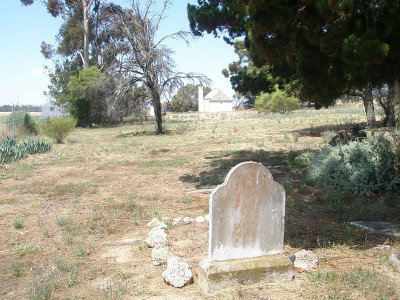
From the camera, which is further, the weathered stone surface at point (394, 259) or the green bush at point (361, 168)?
the green bush at point (361, 168)

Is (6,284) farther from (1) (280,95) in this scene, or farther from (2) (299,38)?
(1) (280,95)

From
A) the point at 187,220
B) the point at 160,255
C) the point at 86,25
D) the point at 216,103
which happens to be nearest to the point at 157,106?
the point at 187,220

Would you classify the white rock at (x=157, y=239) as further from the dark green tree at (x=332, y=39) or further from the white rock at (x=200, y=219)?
the dark green tree at (x=332, y=39)

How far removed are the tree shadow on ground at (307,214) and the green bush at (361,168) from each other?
0.40m

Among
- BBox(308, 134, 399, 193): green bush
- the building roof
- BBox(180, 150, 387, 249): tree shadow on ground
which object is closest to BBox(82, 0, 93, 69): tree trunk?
BBox(180, 150, 387, 249): tree shadow on ground

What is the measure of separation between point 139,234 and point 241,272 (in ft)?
7.89

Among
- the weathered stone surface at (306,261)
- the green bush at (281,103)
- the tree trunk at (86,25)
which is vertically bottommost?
the weathered stone surface at (306,261)

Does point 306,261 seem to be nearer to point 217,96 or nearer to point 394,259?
point 394,259

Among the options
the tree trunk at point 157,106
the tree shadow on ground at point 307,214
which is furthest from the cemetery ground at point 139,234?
the tree trunk at point 157,106

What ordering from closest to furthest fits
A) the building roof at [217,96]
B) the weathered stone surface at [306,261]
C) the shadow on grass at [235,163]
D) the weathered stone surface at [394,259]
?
the weathered stone surface at [394,259] < the weathered stone surface at [306,261] < the shadow on grass at [235,163] < the building roof at [217,96]

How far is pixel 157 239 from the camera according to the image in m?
5.14

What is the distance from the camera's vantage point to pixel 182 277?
404 cm

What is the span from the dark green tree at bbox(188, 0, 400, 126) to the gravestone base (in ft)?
9.30

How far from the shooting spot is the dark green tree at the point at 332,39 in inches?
203
